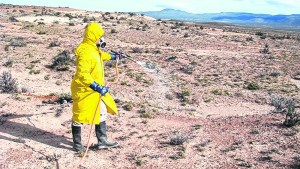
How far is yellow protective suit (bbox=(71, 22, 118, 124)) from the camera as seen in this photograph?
7.34 meters

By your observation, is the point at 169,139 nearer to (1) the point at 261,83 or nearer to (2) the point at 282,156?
(2) the point at 282,156

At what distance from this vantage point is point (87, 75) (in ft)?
23.9

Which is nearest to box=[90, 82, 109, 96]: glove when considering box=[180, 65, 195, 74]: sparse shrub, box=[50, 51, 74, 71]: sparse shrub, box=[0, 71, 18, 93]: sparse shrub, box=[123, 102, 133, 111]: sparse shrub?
box=[123, 102, 133, 111]: sparse shrub

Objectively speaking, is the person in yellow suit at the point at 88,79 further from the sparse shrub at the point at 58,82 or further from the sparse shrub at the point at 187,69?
the sparse shrub at the point at 187,69

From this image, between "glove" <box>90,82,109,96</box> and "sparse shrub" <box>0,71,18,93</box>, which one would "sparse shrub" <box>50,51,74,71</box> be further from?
"glove" <box>90,82,109,96</box>

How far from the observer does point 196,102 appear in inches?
614

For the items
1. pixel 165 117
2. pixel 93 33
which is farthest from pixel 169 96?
pixel 93 33

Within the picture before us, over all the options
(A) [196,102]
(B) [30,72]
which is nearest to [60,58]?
(B) [30,72]

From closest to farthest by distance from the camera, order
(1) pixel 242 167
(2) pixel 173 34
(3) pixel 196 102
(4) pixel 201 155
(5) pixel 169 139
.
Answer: (1) pixel 242 167 < (4) pixel 201 155 < (5) pixel 169 139 < (3) pixel 196 102 < (2) pixel 173 34

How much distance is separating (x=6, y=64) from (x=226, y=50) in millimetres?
18229

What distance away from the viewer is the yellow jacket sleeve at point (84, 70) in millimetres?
7262

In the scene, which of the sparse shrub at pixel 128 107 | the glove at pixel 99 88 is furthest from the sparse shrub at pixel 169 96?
the glove at pixel 99 88

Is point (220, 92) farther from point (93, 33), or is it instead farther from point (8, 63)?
point (8, 63)

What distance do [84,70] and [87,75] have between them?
0.12m
